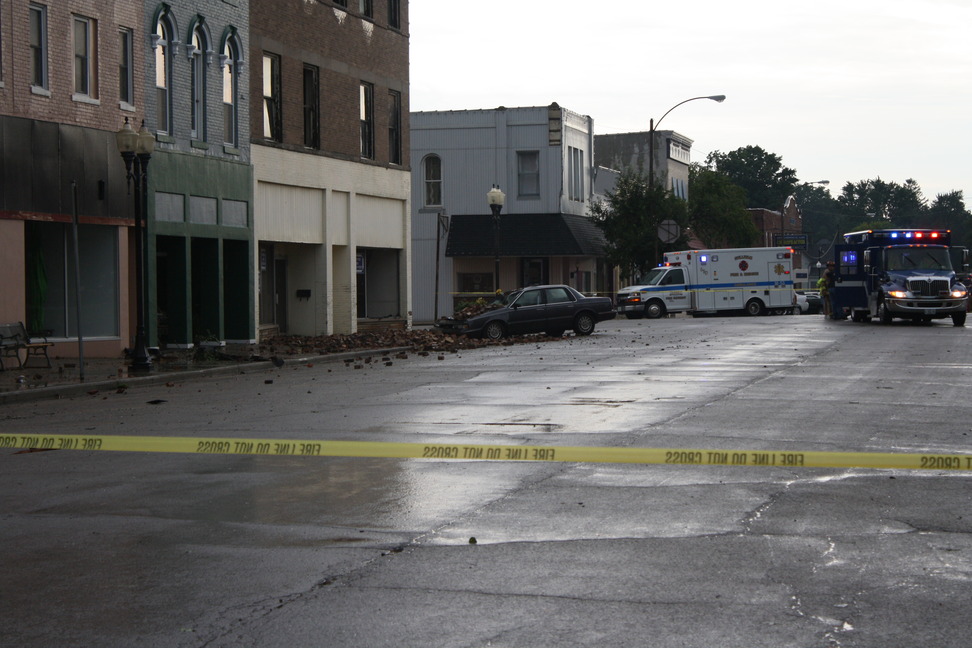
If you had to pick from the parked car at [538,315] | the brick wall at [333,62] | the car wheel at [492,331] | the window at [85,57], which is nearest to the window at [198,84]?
the brick wall at [333,62]

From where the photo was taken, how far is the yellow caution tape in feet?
34.2

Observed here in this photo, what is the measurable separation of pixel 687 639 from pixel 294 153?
28594 mm

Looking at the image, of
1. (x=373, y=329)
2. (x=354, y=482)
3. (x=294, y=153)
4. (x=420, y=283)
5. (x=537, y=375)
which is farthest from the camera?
(x=420, y=283)

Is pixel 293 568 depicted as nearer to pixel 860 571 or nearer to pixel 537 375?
pixel 860 571

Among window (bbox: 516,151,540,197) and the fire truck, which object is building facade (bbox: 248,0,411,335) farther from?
window (bbox: 516,151,540,197)

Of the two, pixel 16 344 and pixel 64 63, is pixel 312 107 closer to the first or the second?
pixel 64 63

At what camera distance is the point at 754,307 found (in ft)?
172

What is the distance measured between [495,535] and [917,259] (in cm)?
3200

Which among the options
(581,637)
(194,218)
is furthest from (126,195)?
(581,637)

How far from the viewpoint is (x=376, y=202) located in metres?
37.8

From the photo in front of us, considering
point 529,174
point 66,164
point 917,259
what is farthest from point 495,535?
point 529,174

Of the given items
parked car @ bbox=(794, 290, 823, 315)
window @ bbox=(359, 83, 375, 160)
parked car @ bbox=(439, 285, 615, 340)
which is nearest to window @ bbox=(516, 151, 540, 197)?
parked car @ bbox=(794, 290, 823, 315)

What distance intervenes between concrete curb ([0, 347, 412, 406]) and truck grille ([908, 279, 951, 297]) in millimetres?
16764

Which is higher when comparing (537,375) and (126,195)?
(126,195)
